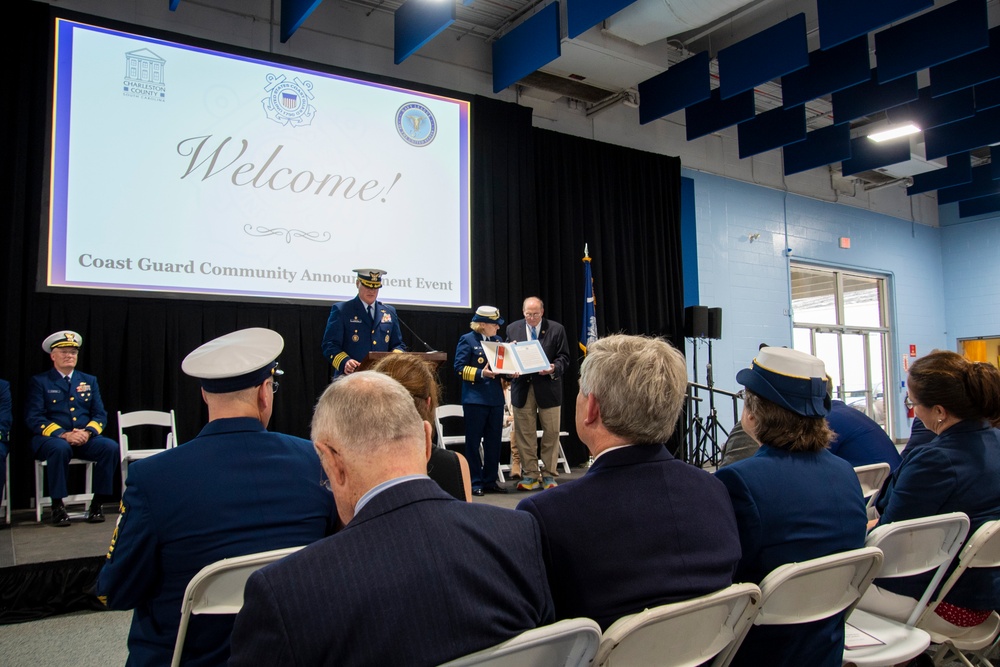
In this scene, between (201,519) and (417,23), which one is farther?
(417,23)

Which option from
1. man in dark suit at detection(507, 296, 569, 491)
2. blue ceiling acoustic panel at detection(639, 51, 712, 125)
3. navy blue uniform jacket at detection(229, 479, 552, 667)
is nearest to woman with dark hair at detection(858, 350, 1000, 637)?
navy blue uniform jacket at detection(229, 479, 552, 667)

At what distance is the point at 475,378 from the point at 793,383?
354 cm

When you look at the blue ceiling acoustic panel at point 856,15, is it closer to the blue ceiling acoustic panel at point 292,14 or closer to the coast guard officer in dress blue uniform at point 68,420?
the blue ceiling acoustic panel at point 292,14

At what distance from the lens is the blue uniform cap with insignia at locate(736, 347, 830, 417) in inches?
56.3

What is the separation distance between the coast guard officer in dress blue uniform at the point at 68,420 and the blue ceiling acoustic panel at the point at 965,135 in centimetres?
845

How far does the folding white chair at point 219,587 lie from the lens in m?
1.13

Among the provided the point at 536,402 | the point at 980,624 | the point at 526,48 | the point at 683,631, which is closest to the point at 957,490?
the point at 980,624

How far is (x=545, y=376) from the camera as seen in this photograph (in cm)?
510

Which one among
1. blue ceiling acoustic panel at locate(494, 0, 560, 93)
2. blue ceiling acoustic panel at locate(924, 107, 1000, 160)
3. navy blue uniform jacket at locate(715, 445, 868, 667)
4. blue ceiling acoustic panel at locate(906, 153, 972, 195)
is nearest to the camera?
navy blue uniform jacket at locate(715, 445, 868, 667)

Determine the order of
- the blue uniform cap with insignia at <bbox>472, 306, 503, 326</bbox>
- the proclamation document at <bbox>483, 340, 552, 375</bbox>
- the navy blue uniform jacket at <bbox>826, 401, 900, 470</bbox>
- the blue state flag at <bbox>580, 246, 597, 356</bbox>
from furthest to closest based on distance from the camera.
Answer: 1. the blue state flag at <bbox>580, 246, 597, 356</bbox>
2. the blue uniform cap with insignia at <bbox>472, 306, 503, 326</bbox>
3. the proclamation document at <bbox>483, 340, 552, 375</bbox>
4. the navy blue uniform jacket at <bbox>826, 401, 900, 470</bbox>

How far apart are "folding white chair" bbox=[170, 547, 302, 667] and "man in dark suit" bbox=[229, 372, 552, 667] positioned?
0.29m

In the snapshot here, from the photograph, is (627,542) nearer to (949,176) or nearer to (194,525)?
(194,525)

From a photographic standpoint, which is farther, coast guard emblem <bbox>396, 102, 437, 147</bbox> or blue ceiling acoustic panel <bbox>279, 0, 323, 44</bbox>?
coast guard emblem <bbox>396, 102, 437, 147</bbox>

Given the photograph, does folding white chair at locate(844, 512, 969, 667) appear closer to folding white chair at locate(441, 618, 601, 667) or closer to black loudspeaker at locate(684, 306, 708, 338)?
folding white chair at locate(441, 618, 601, 667)
